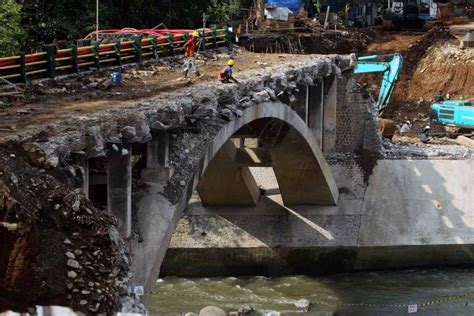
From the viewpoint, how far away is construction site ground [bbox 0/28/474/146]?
1772cm

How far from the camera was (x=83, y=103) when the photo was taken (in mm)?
18500

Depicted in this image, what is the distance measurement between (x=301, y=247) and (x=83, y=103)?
19.1 meters

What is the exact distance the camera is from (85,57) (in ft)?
76.9

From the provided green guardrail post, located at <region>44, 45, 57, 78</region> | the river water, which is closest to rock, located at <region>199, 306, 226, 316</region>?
the river water

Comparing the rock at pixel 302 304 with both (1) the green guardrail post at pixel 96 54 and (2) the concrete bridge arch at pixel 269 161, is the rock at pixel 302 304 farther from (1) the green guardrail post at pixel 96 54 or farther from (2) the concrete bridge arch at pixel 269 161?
(1) the green guardrail post at pixel 96 54

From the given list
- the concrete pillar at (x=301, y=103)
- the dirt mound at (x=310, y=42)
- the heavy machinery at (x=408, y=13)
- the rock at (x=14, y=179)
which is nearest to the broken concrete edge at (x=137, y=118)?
the rock at (x=14, y=179)

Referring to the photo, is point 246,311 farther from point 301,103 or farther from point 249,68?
point 249,68

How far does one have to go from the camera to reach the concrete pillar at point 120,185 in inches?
581

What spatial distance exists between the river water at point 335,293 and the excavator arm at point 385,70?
9.60 m

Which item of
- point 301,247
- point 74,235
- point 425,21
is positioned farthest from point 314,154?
point 425,21

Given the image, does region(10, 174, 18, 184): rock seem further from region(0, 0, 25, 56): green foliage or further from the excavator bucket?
the excavator bucket

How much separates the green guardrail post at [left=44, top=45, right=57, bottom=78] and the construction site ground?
250mm

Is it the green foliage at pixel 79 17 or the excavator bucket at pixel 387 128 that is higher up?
the green foliage at pixel 79 17

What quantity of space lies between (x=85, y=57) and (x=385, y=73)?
23.0 meters
